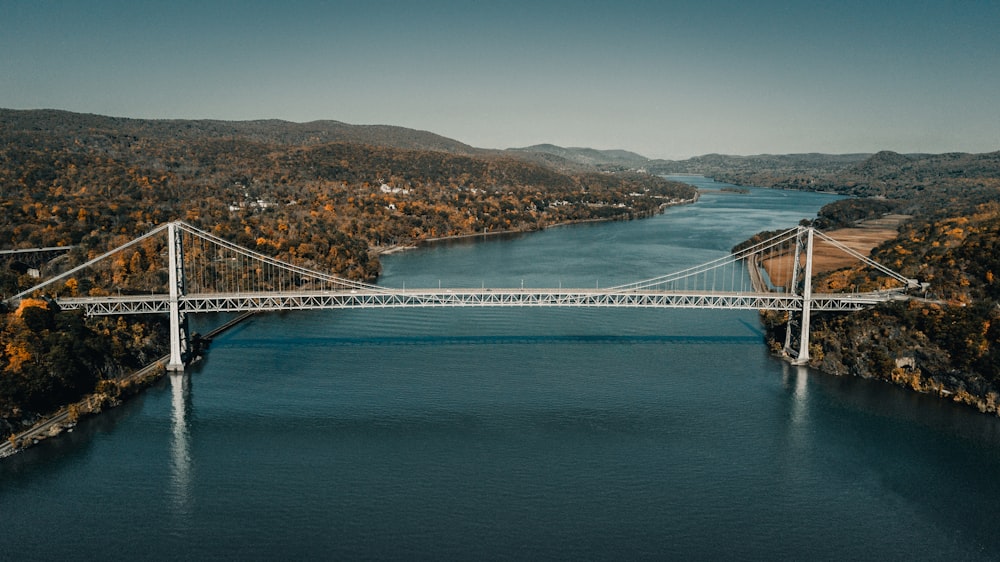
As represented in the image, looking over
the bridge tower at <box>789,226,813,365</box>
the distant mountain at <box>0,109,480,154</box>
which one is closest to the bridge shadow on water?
the bridge tower at <box>789,226,813,365</box>

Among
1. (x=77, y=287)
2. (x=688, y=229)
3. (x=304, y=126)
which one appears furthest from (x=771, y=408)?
(x=304, y=126)

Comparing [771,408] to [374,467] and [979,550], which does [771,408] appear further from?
[374,467]

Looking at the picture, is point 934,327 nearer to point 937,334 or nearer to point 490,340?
point 937,334

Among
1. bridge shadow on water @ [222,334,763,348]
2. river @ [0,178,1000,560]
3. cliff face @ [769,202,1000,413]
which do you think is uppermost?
cliff face @ [769,202,1000,413]

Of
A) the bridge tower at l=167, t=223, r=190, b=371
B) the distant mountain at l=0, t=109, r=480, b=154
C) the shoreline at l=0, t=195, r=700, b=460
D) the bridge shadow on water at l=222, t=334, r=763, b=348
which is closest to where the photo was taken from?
the shoreline at l=0, t=195, r=700, b=460

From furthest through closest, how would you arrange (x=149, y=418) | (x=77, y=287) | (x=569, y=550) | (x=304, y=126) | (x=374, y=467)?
(x=304, y=126)
(x=77, y=287)
(x=149, y=418)
(x=374, y=467)
(x=569, y=550)

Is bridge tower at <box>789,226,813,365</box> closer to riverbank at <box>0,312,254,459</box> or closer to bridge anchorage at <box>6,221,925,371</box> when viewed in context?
bridge anchorage at <box>6,221,925,371</box>

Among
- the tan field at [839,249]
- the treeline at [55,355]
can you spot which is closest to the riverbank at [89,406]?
the treeline at [55,355]
